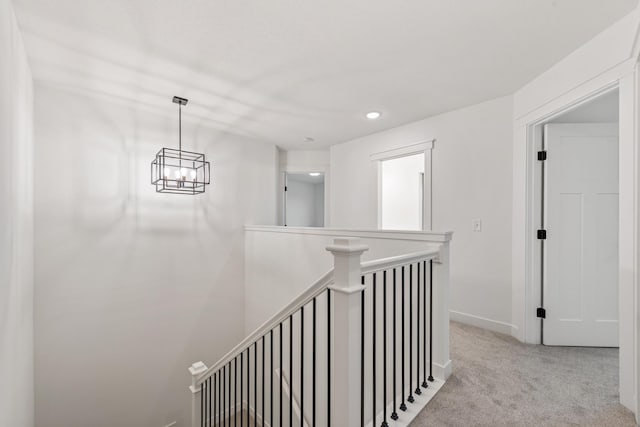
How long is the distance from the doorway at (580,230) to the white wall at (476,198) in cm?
32

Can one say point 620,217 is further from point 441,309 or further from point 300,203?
point 300,203

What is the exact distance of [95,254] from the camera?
3.02m

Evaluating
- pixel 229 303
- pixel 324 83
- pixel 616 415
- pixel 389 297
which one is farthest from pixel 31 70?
pixel 616 415

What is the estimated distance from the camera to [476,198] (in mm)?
2977

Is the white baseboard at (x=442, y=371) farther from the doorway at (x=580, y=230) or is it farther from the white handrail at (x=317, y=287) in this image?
the doorway at (x=580, y=230)

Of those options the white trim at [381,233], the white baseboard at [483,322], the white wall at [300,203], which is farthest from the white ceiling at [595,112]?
the white wall at [300,203]

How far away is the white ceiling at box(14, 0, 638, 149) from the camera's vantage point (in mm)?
1695

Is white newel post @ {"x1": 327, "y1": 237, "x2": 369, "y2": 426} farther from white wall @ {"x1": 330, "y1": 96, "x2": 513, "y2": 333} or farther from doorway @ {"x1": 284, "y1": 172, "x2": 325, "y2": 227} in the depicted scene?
doorway @ {"x1": 284, "y1": 172, "x2": 325, "y2": 227}

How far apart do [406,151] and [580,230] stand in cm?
194

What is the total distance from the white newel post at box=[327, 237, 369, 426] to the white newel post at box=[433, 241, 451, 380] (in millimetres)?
Answer: 875

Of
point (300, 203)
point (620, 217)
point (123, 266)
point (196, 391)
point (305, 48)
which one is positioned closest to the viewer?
point (620, 217)

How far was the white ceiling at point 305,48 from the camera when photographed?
5.56 feet

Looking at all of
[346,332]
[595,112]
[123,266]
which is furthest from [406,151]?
[123,266]

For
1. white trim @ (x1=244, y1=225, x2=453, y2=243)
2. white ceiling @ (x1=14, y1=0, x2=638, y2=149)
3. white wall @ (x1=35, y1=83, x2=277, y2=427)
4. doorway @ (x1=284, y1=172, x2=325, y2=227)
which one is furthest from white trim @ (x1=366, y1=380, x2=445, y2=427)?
doorway @ (x1=284, y1=172, x2=325, y2=227)
